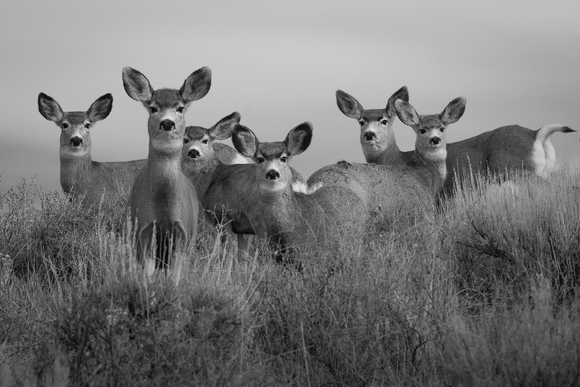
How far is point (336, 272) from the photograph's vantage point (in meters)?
7.88

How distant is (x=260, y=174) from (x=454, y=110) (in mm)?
5476

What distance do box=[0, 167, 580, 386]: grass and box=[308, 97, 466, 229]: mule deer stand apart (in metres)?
2.49

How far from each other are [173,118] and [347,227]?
2.02 metres

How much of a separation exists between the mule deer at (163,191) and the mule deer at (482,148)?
6805mm

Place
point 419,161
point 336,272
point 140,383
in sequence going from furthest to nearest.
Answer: point 419,161 → point 336,272 → point 140,383

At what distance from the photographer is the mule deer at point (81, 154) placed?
47.7ft

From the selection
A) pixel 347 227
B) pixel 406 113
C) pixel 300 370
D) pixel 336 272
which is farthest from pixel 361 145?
pixel 300 370

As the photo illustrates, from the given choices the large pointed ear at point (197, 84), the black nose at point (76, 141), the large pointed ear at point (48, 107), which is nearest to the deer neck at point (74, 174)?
the black nose at point (76, 141)

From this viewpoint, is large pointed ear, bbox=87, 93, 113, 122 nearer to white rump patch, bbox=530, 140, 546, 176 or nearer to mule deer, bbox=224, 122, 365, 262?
mule deer, bbox=224, 122, 365, 262

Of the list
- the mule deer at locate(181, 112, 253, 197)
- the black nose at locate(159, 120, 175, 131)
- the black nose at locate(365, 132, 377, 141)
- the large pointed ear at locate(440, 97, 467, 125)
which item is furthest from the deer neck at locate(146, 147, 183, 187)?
the black nose at locate(365, 132, 377, 141)

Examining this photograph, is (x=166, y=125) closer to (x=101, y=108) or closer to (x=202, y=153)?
(x=202, y=153)

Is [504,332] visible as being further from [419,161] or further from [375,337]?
[419,161]

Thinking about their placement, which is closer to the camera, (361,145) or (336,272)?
(336,272)

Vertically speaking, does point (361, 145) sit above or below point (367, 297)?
above
